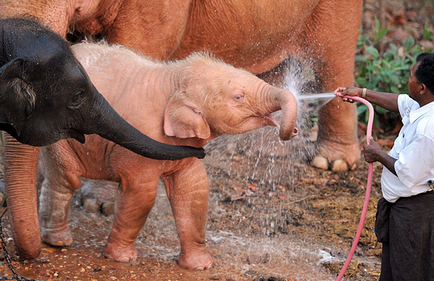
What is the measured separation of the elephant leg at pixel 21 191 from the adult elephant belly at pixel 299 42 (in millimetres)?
1738

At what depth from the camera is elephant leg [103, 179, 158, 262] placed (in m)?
4.79

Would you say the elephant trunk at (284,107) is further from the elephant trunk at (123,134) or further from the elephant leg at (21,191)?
the elephant leg at (21,191)

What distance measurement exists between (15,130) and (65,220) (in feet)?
4.63

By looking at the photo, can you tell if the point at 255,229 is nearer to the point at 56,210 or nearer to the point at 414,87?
the point at 56,210

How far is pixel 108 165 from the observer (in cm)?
484

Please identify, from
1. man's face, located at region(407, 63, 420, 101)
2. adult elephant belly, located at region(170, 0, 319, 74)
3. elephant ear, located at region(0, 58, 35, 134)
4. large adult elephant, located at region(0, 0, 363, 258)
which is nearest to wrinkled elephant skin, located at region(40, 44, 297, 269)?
large adult elephant, located at region(0, 0, 363, 258)

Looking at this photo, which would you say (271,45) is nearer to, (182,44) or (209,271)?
(182,44)

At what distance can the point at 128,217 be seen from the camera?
4871 millimetres

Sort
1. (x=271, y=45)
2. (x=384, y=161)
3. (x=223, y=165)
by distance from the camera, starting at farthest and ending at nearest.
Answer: (x=223, y=165)
(x=271, y=45)
(x=384, y=161)

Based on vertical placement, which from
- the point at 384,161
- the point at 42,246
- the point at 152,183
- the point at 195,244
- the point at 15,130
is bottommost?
the point at 42,246

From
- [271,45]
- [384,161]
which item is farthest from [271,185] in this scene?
[384,161]

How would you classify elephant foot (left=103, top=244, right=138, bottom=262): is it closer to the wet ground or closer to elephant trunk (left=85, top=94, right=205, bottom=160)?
the wet ground

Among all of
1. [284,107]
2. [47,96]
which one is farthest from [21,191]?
[284,107]

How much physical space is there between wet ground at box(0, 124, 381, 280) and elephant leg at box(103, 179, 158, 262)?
8 cm
